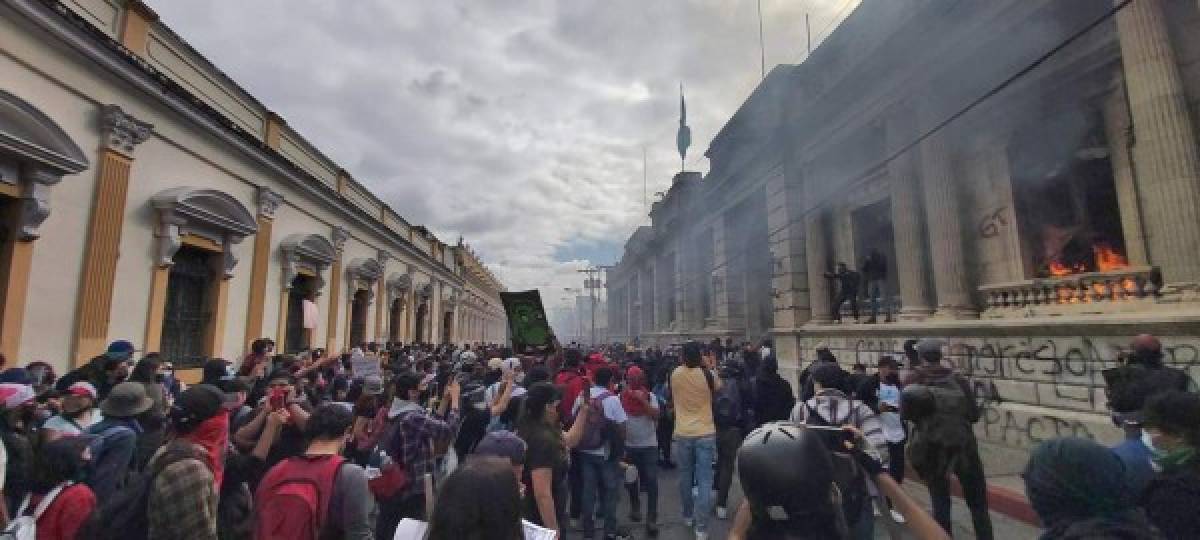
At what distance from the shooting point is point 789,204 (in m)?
13.8

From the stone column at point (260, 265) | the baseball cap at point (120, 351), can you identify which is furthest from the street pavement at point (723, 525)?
the stone column at point (260, 265)

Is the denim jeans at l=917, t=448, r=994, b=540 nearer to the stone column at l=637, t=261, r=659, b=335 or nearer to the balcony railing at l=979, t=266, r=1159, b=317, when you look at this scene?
the balcony railing at l=979, t=266, r=1159, b=317

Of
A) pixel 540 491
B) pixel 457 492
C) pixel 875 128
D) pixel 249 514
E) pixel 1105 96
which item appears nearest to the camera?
pixel 457 492

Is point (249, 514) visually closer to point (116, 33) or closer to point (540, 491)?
point (540, 491)

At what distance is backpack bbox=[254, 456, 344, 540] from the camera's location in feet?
6.57

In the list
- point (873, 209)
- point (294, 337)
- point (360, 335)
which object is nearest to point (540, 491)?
point (294, 337)

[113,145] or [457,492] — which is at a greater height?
[113,145]

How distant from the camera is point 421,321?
21.3m

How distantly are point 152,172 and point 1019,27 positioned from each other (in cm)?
1287

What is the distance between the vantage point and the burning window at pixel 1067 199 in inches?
289

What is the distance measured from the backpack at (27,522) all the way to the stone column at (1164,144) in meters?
9.07

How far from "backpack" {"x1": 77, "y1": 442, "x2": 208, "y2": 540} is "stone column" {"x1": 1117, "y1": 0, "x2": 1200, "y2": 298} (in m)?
8.55

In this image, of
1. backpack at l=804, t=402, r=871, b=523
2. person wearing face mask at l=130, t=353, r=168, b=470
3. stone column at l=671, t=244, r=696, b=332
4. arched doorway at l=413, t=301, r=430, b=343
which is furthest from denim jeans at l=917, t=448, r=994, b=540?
arched doorway at l=413, t=301, r=430, b=343

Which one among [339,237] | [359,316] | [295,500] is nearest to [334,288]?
[339,237]
